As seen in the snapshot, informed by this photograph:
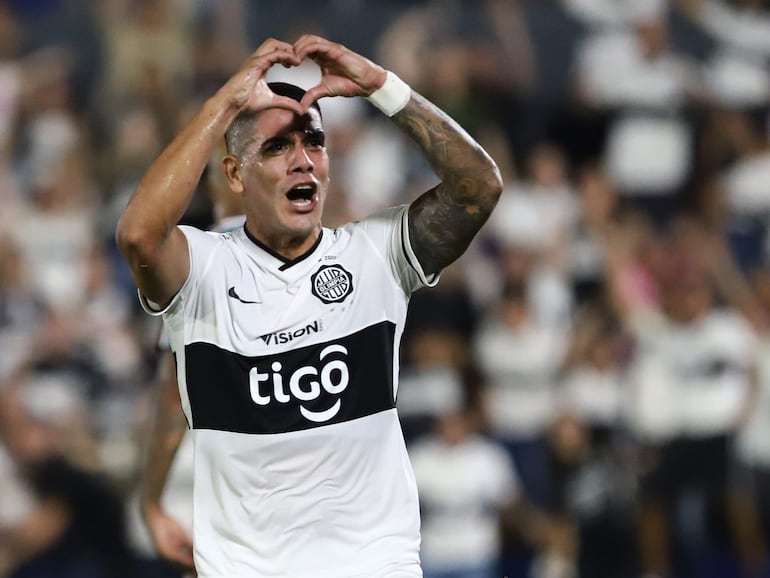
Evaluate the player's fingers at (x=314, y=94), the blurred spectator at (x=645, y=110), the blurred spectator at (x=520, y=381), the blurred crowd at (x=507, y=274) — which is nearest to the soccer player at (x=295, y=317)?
the player's fingers at (x=314, y=94)

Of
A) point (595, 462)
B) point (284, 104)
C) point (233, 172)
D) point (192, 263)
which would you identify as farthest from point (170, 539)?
point (595, 462)

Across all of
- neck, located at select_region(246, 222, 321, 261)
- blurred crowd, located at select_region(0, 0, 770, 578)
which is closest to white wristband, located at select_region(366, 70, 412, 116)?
neck, located at select_region(246, 222, 321, 261)

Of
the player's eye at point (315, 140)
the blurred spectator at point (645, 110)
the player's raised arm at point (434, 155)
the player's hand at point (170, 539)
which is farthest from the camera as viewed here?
Result: the blurred spectator at point (645, 110)

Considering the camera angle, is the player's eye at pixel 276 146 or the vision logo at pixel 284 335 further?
the player's eye at pixel 276 146

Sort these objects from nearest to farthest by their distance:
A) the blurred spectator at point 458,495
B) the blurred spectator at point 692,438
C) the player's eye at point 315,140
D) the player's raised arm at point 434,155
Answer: the player's raised arm at point 434,155, the player's eye at point 315,140, the blurred spectator at point 458,495, the blurred spectator at point 692,438

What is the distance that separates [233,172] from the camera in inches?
181

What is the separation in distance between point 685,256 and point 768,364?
112 cm

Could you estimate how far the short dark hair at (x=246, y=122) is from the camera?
444 centimetres

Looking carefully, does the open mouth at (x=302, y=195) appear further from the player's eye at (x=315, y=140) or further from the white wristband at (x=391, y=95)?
the white wristband at (x=391, y=95)

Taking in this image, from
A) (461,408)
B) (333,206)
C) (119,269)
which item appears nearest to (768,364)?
(461,408)

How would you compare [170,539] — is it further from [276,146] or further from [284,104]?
[284,104]

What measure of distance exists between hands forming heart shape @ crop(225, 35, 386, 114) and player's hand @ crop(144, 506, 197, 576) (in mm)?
1805

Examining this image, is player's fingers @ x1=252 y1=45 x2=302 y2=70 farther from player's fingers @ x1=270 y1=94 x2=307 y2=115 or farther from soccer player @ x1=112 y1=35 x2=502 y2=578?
player's fingers @ x1=270 y1=94 x2=307 y2=115

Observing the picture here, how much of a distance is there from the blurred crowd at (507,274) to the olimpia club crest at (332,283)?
357 centimetres
